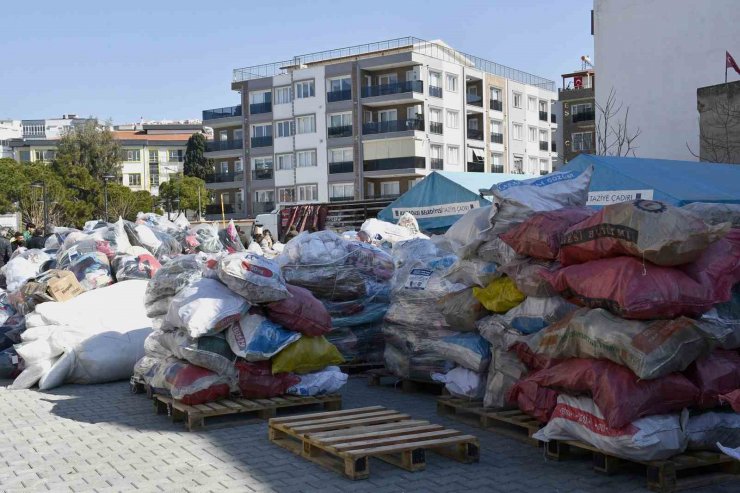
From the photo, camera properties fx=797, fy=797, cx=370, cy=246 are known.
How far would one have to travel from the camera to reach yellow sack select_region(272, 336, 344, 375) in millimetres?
7469

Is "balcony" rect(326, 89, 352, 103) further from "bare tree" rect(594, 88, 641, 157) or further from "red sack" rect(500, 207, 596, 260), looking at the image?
"red sack" rect(500, 207, 596, 260)

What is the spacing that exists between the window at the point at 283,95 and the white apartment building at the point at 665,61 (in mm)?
31528

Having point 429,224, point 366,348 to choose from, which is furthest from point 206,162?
point 366,348

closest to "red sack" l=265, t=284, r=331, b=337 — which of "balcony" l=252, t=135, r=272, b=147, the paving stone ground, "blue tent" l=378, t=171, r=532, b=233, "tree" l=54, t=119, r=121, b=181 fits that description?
the paving stone ground

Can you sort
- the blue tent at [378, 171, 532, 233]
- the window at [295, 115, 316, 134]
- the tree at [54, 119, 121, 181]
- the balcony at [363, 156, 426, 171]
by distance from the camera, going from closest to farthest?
the blue tent at [378, 171, 532, 233], the balcony at [363, 156, 426, 171], the window at [295, 115, 316, 134], the tree at [54, 119, 121, 181]

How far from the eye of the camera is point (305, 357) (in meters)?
7.59

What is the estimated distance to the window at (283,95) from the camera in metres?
56.2

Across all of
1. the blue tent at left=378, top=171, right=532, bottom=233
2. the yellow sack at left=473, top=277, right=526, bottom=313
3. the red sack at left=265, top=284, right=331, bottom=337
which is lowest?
the red sack at left=265, top=284, right=331, bottom=337

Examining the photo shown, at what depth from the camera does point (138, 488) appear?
5.42m

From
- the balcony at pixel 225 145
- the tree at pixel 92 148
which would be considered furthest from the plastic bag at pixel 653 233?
the tree at pixel 92 148

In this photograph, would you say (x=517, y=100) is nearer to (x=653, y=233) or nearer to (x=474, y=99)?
(x=474, y=99)

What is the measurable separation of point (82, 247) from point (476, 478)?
9360mm

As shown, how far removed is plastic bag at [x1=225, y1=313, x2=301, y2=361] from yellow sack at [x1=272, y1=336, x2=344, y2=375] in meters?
0.11

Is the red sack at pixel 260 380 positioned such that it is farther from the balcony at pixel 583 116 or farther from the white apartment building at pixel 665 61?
the balcony at pixel 583 116
